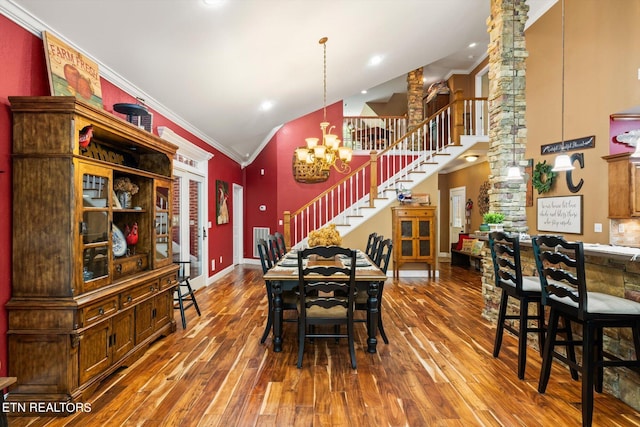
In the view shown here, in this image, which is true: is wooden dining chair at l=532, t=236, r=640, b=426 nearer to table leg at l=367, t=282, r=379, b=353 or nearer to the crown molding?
table leg at l=367, t=282, r=379, b=353

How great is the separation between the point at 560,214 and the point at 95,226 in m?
6.18

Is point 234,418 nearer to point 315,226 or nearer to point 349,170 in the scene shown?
point 315,226

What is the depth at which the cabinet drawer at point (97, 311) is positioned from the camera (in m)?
2.32

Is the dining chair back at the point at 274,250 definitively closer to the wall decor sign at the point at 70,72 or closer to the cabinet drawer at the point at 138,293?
the cabinet drawer at the point at 138,293

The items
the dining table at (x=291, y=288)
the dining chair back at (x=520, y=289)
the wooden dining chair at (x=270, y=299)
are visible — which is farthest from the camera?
the wooden dining chair at (x=270, y=299)

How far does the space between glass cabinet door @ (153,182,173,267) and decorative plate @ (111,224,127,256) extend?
350mm

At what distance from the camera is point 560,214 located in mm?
5379

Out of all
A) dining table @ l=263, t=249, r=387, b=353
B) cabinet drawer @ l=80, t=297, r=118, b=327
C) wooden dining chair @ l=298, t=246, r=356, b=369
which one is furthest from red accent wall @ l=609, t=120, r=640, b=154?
cabinet drawer @ l=80, t=297, r=118, b=327

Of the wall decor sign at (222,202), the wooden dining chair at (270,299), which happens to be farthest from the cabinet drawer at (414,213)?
the wooden dining chair at (270,299)

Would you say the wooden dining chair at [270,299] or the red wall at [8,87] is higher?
the red wall at [8,87]

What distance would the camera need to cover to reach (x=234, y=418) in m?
2.18

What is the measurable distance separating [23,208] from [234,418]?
6.50ft

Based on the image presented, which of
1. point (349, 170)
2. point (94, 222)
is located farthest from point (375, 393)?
point (349, 170)

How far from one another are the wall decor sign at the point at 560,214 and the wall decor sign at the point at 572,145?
738 millimetres
